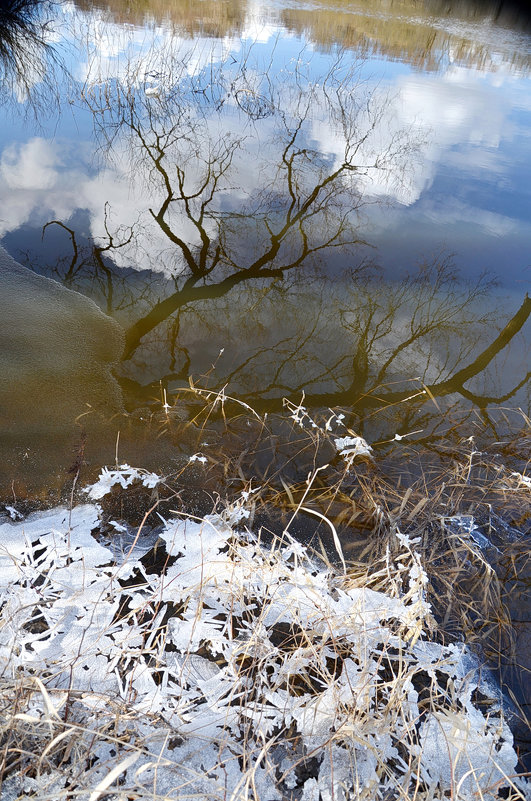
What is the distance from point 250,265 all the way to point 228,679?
2821 millimetres

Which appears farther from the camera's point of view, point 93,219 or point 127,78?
point 127,78

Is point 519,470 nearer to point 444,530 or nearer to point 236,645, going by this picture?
point 444,530

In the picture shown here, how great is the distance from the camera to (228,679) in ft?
5.08

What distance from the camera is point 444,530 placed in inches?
81.4

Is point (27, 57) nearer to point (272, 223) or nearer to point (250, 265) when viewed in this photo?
point (272, 223)

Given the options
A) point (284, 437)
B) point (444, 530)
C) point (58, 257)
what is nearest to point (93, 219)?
point (58, 257)

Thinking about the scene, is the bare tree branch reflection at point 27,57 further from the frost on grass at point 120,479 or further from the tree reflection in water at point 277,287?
the frost on grass at point 120,479

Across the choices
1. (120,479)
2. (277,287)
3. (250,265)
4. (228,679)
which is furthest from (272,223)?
(228,679)

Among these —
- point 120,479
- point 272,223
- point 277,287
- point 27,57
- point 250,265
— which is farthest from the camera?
point 27,57

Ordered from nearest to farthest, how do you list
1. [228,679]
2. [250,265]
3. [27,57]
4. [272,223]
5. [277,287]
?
[228,679]
[277,287]
[250,265]
[272,223]
[27,57]

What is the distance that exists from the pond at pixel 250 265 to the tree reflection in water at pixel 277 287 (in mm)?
17

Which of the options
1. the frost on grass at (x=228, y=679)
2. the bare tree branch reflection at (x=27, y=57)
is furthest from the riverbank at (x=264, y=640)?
the bare tree branch reflection at (x=27, y=57)

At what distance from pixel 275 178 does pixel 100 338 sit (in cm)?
281

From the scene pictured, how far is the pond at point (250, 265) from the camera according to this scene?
252cm
